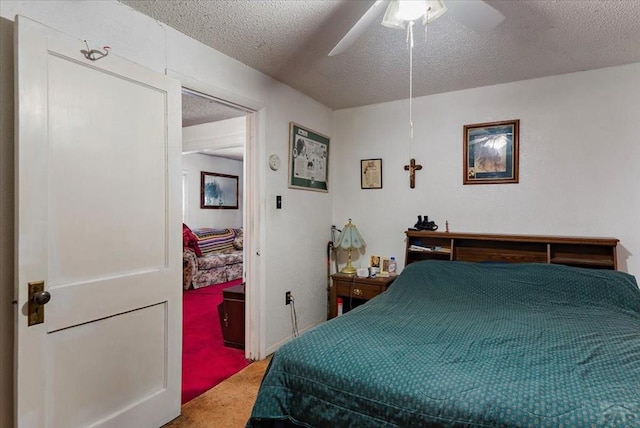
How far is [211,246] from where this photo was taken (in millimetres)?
5699

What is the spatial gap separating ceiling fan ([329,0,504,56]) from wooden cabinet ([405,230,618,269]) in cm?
180

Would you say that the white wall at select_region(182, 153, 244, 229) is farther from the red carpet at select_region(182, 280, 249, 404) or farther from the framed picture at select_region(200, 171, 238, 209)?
the red carpet at select_region(182, 280, 249, 404)

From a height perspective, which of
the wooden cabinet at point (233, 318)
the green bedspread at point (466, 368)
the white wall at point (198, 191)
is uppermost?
the white wall at point (198, 191)

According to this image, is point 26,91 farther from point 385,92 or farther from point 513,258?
point 513,258

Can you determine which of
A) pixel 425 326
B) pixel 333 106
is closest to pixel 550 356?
pixel 425 326

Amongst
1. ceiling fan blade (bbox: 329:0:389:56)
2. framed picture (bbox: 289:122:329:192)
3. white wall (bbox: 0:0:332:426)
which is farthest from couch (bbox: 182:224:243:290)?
ceiling fan blade (bbox: 329:0:389:56)

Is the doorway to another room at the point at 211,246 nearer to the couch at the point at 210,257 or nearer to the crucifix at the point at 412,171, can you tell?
the couch at the point at 210,257

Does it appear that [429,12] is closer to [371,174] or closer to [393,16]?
[393,16]

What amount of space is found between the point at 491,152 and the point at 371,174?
3.75 feet

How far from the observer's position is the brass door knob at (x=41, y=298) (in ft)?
4.58

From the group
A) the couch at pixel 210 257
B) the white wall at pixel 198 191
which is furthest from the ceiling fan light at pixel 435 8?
the white wall at pixel 198 191

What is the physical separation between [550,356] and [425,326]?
1.83ft

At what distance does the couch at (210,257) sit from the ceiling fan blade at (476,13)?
14.8ft

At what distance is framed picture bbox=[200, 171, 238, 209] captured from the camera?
6895 mm
